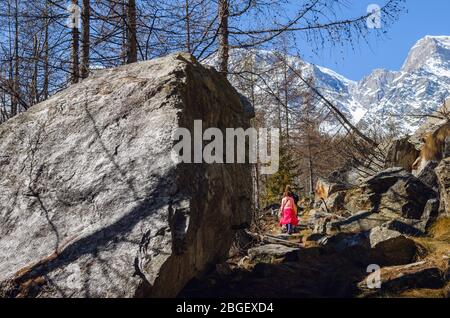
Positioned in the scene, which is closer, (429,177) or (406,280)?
(406,280)

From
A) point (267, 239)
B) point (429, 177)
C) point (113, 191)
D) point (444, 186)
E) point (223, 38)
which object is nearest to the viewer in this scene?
point (113, 191)

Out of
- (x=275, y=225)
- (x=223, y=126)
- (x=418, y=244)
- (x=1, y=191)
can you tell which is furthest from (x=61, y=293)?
(x=275, y=225)

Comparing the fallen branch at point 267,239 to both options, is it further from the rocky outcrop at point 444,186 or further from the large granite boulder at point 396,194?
the rocky outcrop at point 444,186

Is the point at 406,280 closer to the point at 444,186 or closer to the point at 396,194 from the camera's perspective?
the point at 444,186

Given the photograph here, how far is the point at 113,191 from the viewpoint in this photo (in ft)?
12.7

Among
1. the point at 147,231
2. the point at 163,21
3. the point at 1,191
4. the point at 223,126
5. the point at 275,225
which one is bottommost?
the point at 275,225

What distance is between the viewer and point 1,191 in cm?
429

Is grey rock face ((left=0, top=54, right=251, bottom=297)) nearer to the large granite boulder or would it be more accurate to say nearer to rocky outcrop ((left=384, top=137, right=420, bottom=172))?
the large granite boulder

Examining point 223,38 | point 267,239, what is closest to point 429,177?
point 267,239

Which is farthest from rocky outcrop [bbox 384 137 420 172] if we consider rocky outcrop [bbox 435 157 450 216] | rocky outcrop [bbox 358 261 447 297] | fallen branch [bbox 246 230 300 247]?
rocky outcrop [bbox 358 261 447 297]

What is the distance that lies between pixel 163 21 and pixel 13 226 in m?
4.13

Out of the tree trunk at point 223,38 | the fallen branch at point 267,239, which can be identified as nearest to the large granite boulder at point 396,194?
the fallen branch at point 267,239

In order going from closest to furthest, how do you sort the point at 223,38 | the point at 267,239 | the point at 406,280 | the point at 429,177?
the point at 406,280 < the point at 267,239 < the point at 223,38 < the point at 429,177
